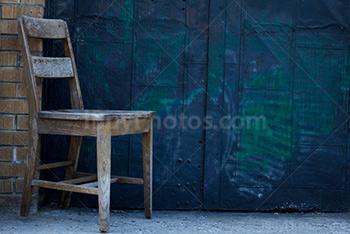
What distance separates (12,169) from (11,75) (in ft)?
1.79

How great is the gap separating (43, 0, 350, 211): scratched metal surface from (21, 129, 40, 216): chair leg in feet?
1.21

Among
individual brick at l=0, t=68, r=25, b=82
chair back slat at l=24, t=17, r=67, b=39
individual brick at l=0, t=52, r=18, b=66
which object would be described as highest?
chair back slat at l=24, t=17, r=67, b=39

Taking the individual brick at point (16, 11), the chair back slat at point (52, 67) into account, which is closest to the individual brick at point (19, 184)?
the chair back slat at point (52, 67)

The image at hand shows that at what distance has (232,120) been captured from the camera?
2.71 meters

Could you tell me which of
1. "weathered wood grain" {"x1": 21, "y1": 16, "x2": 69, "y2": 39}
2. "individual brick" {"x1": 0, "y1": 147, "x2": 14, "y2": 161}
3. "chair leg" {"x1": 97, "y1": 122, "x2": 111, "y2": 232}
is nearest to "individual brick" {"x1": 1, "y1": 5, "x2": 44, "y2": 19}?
"weathered wood grain" {"x1": 21, "y1": 16, "x2": 69, "y2": 39}

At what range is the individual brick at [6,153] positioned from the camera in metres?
2.46

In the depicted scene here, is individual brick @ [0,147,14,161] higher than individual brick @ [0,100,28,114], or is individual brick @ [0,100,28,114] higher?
individual brick @ [0,100,28,114]

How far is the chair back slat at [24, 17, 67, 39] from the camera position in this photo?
2.33m

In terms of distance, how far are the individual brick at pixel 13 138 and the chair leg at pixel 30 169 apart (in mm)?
237

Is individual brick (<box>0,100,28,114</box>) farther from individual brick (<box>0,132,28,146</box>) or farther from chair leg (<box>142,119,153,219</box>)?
chair leg (<box>142,119,153,219</box>)

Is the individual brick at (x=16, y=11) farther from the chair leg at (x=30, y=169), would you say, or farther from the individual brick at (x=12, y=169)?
the individual brick at (x=12, y=169)

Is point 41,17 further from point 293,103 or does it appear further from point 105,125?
point 293,103

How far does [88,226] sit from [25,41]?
3.43ft

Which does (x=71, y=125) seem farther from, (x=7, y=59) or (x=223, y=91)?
(x=223, y=91)
